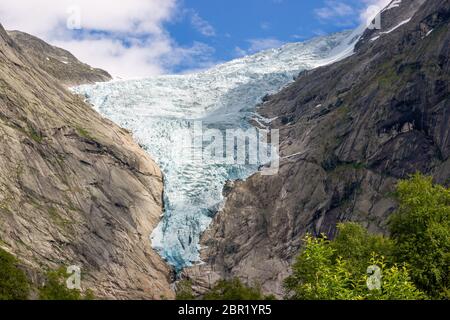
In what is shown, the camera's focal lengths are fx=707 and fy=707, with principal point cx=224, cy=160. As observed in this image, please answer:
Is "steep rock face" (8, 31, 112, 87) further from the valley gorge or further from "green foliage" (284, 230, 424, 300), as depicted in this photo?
"green foliage" (284, 230, 424, 300)

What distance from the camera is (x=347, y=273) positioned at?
38.4 metres

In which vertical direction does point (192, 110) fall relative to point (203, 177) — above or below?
above

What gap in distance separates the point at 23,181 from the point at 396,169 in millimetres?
44174

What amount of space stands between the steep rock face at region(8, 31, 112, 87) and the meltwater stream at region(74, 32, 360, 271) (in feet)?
26.6

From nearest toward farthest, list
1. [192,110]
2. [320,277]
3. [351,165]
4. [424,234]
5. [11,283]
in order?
1. [11,283]
2. [320,277]
3. [424,234]
4. [351,165]
5. [192,110]

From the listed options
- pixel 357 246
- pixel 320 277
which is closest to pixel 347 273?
pixel 320 277

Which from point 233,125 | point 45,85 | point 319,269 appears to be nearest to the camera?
point 319,269

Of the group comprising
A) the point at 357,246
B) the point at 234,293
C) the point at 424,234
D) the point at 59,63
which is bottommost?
the point at 234,293

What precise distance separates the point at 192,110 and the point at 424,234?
87480 millimetres

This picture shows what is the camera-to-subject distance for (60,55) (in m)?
160

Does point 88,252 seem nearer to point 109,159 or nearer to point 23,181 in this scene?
point 23,181

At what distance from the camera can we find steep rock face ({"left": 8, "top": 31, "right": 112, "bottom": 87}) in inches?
5512

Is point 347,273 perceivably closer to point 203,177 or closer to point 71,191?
point 71,191
